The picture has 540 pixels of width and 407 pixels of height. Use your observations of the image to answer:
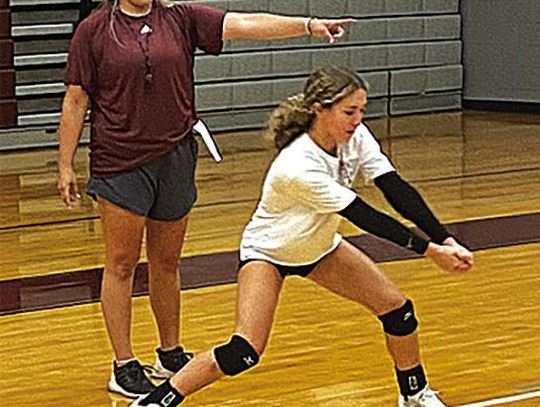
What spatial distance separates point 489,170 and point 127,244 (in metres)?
6.63

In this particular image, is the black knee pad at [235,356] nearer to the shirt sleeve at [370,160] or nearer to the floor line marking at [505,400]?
the shirt sleeve at [370,160]

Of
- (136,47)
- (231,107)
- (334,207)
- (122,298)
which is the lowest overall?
(231,107)

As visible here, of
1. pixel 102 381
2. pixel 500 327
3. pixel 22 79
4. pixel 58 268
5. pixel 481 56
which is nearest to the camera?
pixel 102 381

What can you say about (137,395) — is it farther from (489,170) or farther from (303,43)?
(303,43)

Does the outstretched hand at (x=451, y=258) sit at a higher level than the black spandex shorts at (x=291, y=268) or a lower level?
higher

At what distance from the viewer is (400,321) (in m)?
4.98

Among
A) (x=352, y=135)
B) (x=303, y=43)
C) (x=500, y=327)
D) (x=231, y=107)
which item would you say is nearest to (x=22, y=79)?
(x=231, y=107)

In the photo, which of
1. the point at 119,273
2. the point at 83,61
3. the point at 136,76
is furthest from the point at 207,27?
the point at 119,273

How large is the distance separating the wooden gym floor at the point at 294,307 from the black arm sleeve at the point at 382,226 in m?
0.89

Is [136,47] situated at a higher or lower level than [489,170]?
higher

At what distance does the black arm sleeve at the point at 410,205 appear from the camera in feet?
15.4

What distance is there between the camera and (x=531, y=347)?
6078 millimetres

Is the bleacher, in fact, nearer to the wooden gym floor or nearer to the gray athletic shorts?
the wooden gym floor

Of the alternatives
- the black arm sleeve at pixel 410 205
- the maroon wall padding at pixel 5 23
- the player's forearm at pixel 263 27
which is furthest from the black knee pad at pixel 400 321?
the maroon wall padding at pixel 5 23
